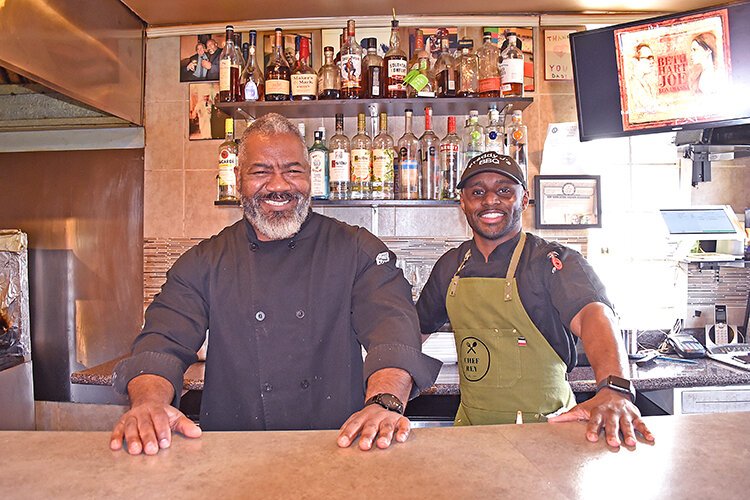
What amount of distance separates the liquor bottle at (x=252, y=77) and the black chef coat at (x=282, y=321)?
3.62 ft

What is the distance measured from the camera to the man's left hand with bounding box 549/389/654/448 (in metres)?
0.95

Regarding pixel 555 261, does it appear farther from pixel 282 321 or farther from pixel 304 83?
pixel 304 83

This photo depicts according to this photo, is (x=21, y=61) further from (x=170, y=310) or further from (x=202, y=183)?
(x=170, y=310)

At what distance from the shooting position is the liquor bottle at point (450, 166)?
101 inches

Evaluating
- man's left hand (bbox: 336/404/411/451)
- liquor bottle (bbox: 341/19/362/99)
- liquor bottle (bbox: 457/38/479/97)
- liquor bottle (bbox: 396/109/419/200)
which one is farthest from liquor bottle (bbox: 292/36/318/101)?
man's left hand (bbox: 336/404/411/451)

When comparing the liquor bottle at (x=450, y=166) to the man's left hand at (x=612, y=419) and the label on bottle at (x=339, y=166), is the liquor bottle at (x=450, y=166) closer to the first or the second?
the label on bottle at (x=339, y=166)

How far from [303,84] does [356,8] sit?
489mm

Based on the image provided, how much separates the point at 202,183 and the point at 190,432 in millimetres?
2091

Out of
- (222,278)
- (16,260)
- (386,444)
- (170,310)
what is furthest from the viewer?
(16,260)

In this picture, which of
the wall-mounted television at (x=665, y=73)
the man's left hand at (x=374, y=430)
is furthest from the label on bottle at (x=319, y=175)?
the man's left hand at (x=374, y=430)

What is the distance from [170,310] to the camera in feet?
5.04

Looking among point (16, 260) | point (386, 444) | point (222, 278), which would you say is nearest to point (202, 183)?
point (16, 260)

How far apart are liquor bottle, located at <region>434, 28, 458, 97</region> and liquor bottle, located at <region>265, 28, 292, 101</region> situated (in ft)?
2.12

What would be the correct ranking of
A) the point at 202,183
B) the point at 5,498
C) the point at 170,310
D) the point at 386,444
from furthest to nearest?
1. the point at 202,183
2. the point at 170,310
3. the point at 386,444
4. the point at 5,498
